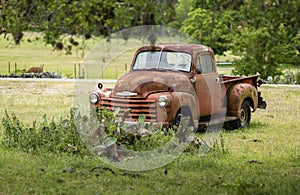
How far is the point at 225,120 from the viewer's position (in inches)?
516

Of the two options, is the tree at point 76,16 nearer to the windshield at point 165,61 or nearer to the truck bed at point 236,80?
the windshield at point 165,61

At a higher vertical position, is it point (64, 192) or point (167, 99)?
point (167, 99)

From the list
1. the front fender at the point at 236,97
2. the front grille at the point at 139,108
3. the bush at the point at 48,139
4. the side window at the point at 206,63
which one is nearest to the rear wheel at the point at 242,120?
the front fender at the point at 236,97

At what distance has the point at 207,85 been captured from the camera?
1278 centimetres

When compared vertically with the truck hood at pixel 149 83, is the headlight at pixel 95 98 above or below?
below

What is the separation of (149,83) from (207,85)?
1.49 meters

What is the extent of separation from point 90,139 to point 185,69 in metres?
3.41

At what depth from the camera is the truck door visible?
12562 millimetres

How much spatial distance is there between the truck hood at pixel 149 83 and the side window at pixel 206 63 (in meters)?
0.70

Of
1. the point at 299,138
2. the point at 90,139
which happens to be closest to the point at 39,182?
the point at 90,139

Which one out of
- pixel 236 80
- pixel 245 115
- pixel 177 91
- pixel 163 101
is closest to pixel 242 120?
pixel 245 115

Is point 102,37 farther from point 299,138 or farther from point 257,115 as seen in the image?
point 257,115

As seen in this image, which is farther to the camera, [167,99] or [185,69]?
[185,69]

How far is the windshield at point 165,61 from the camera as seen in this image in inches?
Result: 496
